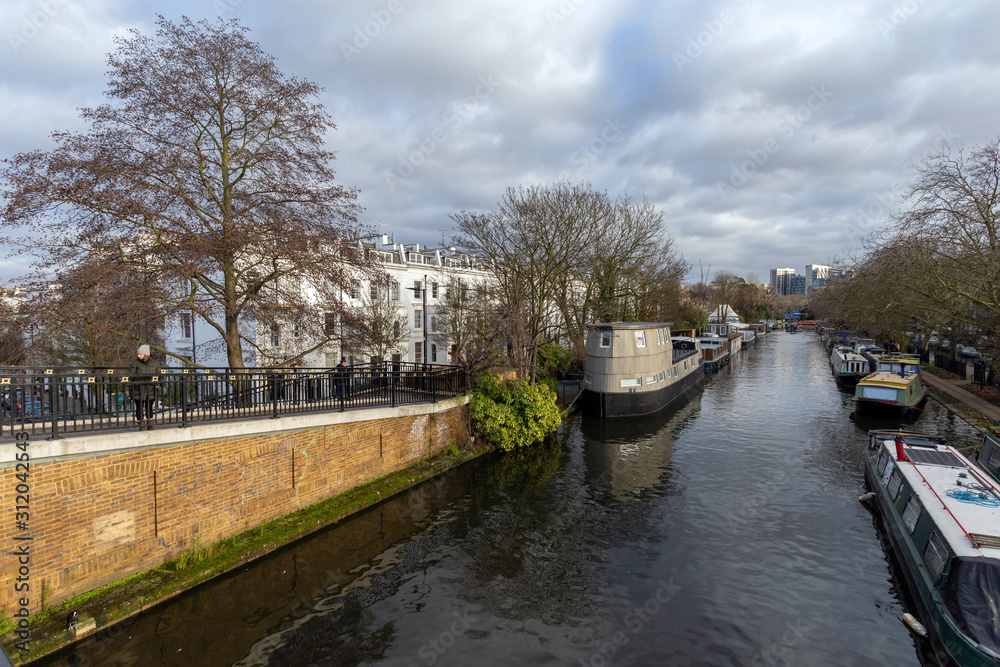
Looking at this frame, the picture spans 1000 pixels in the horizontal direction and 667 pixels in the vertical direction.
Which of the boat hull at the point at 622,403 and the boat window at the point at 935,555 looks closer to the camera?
the boat window at the point at 935,555

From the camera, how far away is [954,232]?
20.1m

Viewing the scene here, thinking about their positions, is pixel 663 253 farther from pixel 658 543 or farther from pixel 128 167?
pixel 128 167

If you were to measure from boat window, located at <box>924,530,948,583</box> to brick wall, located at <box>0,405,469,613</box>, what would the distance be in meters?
11.2

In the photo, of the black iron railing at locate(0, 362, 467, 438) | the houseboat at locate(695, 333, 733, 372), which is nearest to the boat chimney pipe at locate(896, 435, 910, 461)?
the black iron railing at locate(0, 362, 467, 438)

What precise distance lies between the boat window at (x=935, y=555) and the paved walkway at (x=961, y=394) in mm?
15778

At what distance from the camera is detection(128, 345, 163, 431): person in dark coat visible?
791 cm

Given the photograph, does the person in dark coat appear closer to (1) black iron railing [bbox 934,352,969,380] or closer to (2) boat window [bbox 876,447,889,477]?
(2) boat window [bbox 876,447,889,477]

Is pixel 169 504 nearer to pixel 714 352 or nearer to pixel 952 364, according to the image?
pixel 714 352

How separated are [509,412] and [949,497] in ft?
36.7

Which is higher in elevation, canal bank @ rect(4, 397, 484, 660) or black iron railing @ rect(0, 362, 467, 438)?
black iron railing @ rect(0, 362, 467, 438)

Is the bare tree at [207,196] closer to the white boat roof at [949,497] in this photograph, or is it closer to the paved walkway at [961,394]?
the white boat roof at [949,497]

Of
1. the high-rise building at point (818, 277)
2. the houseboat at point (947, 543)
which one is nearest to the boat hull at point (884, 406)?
the houseboat at point (947, 543)

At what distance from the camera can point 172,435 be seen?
803 centimetres

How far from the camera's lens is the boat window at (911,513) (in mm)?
8958
